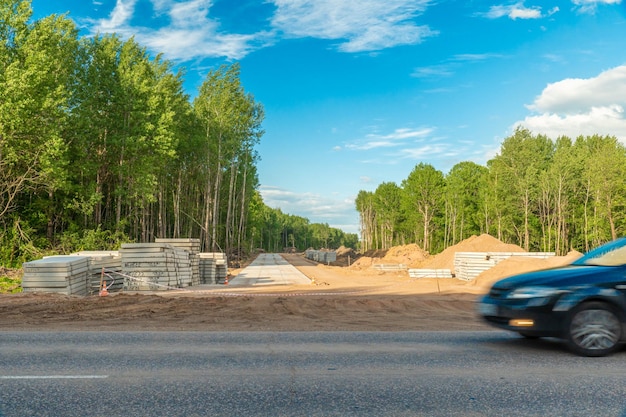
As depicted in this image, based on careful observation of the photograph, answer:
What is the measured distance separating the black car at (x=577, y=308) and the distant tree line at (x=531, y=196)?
194 ft

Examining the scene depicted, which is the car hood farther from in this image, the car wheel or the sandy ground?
the sandy ground

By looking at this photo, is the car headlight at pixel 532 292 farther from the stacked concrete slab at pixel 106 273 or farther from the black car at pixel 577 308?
the stacked concrete slab at pixel 106 273

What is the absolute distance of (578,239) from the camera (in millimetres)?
70125

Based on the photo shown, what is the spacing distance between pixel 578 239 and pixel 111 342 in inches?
2909

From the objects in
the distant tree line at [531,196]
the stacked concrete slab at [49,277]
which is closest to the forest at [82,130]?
the stacked concrete slab at [49,277]

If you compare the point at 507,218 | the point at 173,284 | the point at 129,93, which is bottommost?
the point at 173,284

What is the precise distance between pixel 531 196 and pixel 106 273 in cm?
5950

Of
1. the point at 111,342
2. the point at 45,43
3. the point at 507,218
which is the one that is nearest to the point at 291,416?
the point at 111,342

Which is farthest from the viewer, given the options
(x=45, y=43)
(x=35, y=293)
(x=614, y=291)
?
(x=45, y=43)

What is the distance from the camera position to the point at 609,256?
754 centimetres

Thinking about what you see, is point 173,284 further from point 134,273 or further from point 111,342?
point 111,342

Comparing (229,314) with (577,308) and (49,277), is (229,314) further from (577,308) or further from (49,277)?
(577,308)

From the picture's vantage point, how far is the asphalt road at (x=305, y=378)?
4.68 metres

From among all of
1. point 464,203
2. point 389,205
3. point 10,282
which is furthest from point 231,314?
point 389,205
